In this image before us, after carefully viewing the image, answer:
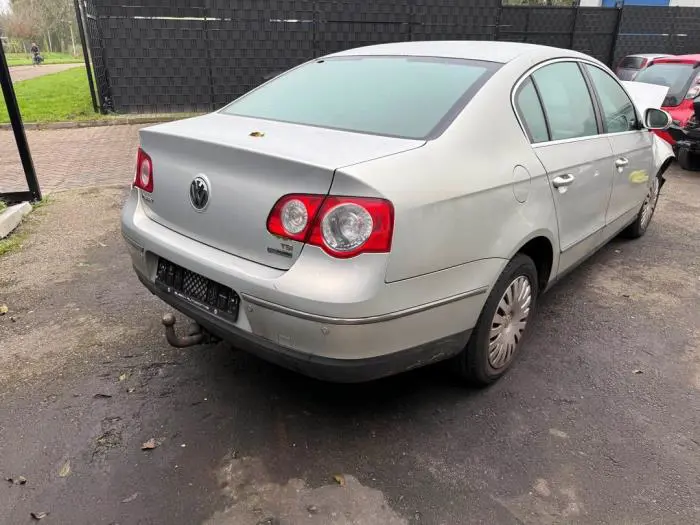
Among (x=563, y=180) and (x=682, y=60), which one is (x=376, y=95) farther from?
(x=682, y=60)

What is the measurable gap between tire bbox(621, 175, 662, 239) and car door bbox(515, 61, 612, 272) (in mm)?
1488

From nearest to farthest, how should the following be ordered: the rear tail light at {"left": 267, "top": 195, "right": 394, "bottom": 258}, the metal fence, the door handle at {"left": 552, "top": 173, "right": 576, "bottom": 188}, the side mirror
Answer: the rear tail light at {"left": 267, "top": 195, "right": 394, "bottom": 258}, the door handle at {"left": 552, "top": 173, "right": 576, "bottom": 188}, the side mirror, the metal fence

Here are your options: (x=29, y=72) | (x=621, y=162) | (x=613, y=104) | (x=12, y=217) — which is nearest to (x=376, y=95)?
(x=621, y=162)

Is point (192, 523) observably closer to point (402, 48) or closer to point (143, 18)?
point (402, 48)

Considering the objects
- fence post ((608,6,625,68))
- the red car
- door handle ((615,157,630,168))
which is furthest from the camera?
fence post ((608,6,625,68))

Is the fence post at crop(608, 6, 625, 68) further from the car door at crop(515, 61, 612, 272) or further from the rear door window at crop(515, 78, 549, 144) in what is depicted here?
the rear door window at crop(515, 78, 549, 144)

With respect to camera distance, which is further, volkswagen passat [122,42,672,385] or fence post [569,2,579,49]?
fence post [569,2,579,49]

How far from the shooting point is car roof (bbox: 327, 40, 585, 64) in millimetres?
3002

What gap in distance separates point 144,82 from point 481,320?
10356mm

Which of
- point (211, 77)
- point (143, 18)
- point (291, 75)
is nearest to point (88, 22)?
point (143, 18)

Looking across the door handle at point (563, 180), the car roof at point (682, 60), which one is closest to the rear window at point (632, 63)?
the car roof at point (682, 60)

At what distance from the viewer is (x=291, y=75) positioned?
3477 millimetres

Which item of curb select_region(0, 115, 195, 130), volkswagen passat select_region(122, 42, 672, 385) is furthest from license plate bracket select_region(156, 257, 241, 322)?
curb select_region(0, 115, 195, 130)

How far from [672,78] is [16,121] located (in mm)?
8438
